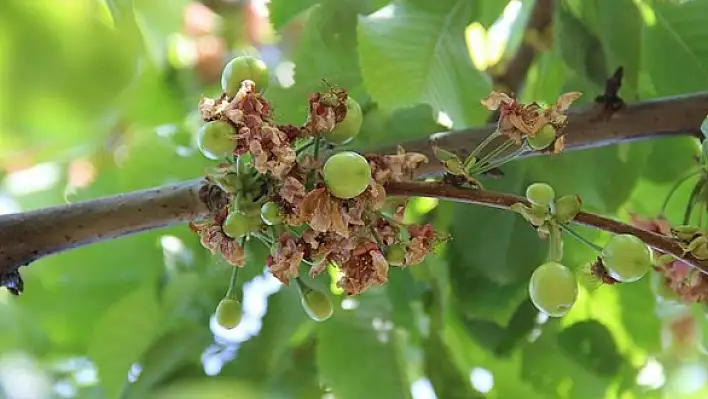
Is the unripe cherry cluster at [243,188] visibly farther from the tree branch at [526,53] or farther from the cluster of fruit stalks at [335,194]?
the tree branch at [526,53]

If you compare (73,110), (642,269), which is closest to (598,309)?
(642,269)

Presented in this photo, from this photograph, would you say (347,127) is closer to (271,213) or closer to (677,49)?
(271,213)

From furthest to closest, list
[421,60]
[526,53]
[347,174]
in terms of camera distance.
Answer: [526,53], [421,60], [347,174]

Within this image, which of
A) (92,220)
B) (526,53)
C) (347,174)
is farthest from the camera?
(526,53)

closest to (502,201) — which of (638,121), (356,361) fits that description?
(638,121)

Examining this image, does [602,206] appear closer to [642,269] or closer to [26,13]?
[642,269]

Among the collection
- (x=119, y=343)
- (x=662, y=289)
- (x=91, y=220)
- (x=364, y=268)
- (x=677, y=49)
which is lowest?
(x=119, y=343)
